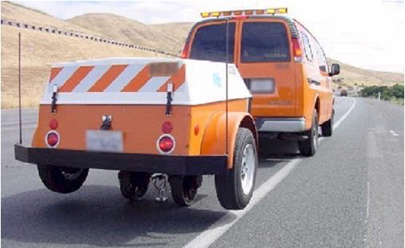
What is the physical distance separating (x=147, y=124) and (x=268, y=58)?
375 centimetres

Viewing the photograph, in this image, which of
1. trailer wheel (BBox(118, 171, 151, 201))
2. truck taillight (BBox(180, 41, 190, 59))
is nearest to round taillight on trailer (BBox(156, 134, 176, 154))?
trailer wheel (BBox(118, 171, 151, 201))

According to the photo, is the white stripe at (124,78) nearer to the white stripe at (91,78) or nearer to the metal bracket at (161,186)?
the white stripe at (91,78)

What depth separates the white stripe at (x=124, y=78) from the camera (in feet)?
16.0

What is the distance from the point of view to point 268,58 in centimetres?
802

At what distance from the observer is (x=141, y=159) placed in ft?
15.2

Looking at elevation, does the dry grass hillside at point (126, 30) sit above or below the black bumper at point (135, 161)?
above

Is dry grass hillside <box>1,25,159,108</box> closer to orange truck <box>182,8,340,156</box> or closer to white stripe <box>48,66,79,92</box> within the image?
orange truck <box>182,8,340,156</box>

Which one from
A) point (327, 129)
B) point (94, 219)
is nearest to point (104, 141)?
point (94, 219)

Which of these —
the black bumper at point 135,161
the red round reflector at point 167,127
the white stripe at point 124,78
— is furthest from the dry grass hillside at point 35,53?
the red round reflector at point 167,127

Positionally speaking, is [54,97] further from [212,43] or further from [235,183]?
[212,43]

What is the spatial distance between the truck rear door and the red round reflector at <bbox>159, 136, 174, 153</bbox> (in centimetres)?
361

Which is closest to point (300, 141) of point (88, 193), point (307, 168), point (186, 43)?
point (307, 168)

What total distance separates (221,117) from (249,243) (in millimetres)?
1272

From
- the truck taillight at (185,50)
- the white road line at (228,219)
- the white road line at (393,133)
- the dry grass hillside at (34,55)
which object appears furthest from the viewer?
the dry grass hillside at (34,55)
